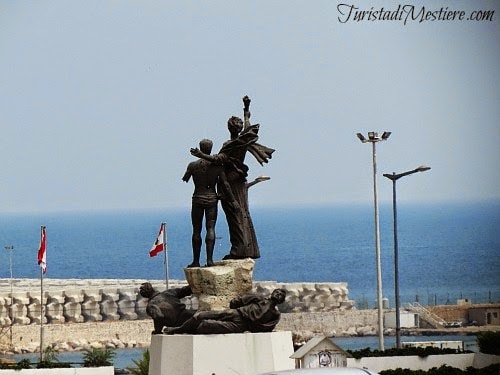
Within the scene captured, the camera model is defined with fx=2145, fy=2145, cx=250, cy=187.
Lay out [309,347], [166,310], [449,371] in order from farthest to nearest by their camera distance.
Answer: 1. [449,371]
2. [309,347]
3. [166,310]

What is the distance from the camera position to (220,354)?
27.0 meters

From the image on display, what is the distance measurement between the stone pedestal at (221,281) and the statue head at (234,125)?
5.62 feet

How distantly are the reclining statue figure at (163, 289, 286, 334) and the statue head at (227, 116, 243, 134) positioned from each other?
7.47ft

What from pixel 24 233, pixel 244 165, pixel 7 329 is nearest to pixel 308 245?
pixel 24 233

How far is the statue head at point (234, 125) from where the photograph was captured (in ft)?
92.2

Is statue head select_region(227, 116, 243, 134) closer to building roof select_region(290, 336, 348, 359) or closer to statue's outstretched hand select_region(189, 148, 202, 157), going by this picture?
statue's outstretched hand select_region(189, 148, 202, 157)

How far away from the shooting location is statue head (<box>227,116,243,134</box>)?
28094mm

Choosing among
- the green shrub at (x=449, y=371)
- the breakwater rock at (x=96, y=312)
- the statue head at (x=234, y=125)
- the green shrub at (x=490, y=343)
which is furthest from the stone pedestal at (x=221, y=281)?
the breakwater rock at (x=96, y=312)

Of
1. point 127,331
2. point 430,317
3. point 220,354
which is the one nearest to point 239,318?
point 220,354

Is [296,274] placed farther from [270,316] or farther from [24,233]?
[270,316]

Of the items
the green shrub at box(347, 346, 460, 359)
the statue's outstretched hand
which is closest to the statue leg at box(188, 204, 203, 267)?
the statue's outstretched hand

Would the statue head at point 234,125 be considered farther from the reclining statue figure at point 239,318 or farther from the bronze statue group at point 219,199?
the reclining statue figure at point 239,318

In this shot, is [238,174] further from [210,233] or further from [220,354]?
[220,354]

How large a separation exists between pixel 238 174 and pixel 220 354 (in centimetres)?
251
